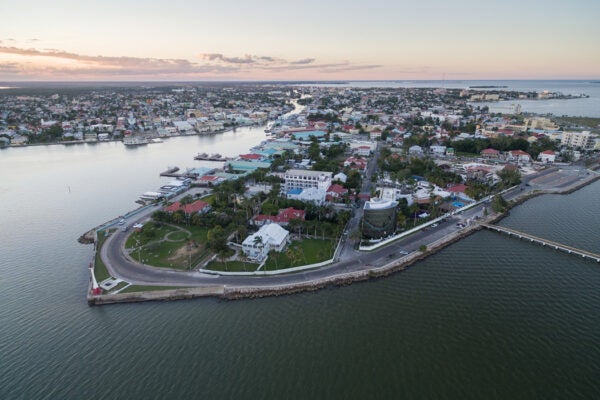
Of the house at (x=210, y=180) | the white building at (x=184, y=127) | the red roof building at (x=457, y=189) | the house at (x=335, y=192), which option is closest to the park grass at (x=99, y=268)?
the house at (x=210, y=180)

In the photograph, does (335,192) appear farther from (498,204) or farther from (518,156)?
(518,156)

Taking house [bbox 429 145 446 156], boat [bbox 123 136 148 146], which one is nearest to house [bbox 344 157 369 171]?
house [bbox 429 145 446 156]

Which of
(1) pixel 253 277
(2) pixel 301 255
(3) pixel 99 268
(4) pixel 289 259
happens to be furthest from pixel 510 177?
(3) pixel 99 268

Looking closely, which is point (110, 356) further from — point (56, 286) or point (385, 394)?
point (385, 394)

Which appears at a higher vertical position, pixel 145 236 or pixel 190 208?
pixel 190 208

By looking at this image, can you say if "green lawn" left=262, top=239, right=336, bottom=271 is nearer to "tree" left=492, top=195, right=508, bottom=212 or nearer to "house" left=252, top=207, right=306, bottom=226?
"house" left=252, top=207, right=306, bottom=226

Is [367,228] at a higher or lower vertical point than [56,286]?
higher

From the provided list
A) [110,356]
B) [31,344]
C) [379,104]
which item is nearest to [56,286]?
[31,344]
